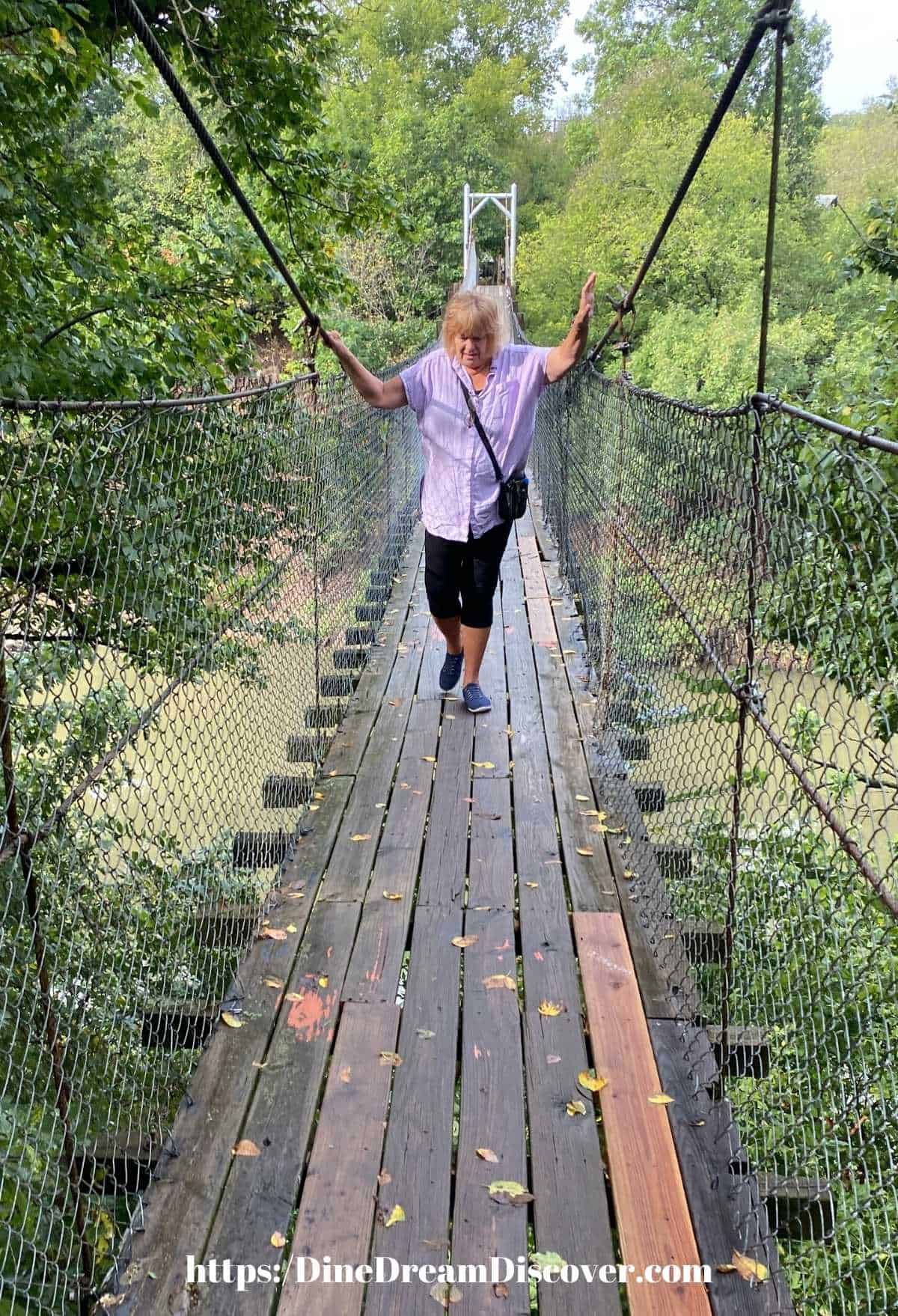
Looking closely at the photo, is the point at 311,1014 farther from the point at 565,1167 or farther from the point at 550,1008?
the point at 565,1167

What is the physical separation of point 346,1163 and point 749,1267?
0.67m

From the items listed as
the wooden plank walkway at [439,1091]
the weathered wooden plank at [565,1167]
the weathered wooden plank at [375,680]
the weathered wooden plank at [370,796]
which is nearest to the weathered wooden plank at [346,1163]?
the wooden plank walkway at [439,1091]

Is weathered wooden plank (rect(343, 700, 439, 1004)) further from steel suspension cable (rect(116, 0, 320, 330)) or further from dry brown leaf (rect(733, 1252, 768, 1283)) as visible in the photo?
steel suspension cable (rect(116, 0, 320, 330))

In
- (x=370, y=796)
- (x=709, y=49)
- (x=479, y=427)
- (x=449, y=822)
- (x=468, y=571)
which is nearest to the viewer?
(x=449, y=822)

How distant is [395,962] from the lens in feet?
7.16

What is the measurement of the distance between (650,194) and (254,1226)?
87.0 ft

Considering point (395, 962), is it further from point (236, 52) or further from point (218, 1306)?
point (236, 52)

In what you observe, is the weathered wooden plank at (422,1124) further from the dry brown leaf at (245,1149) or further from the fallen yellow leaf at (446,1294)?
the dry brown leaf at (245,1149)

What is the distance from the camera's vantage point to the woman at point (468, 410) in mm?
3092

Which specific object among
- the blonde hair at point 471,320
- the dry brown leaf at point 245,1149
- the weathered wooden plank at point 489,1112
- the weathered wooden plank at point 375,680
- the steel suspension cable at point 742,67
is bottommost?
the dry brown leaf at point 245,1149

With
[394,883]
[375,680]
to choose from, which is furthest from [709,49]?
[394,883]

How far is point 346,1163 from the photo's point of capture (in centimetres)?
164

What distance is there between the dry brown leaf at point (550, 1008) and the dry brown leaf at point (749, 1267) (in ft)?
1.97

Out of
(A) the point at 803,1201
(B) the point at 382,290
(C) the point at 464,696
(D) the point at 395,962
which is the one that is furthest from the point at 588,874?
(B) the point at 382,290
